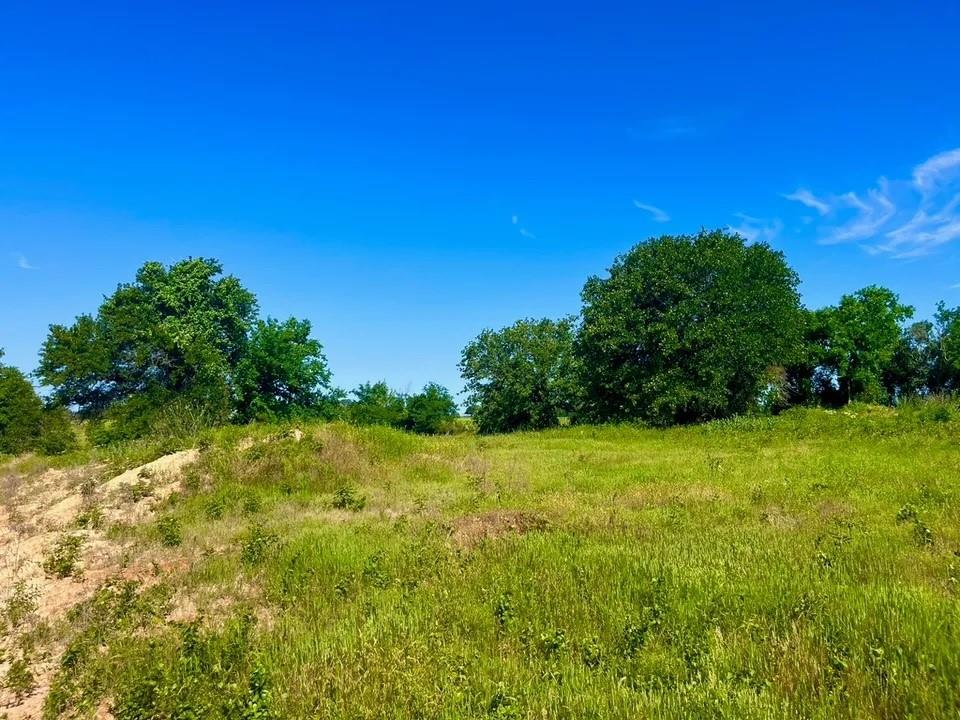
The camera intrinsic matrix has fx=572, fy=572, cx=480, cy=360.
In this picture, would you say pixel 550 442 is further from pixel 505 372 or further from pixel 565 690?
pixel 565 690

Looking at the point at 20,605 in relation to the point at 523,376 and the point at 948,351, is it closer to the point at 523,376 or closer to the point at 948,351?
the point at 523,376

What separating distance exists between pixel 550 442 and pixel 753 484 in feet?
57.7

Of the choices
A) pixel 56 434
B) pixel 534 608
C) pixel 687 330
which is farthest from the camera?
pixel 687 330

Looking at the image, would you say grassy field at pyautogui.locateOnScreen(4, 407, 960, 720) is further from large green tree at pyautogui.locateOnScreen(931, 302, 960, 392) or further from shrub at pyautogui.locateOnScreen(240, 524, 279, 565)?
large green tree at pyautogui.locateOnScreen(931, 302, 960, 392)

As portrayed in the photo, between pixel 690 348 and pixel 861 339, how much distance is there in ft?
91.1

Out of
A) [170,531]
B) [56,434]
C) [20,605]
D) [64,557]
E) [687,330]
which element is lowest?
[20,605]

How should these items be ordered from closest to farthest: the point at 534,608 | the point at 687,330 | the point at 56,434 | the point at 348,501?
1. the point at 534,608
2. the point at 348,501
3. the point at 56,434
4. the point at 687,330

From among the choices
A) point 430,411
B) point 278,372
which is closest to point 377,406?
point 430,411

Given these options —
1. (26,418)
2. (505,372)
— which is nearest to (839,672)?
(26,418)

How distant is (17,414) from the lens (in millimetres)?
36906

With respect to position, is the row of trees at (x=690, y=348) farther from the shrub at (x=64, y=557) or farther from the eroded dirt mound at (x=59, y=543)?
the shrub at (x=64, y=557)

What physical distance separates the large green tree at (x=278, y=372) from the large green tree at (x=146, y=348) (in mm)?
2161

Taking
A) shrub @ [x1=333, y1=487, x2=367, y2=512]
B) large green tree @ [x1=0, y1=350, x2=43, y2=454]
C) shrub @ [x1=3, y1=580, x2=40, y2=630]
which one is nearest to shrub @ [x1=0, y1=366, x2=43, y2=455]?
large green tree @ [x1=0, y1=350, x2=43, y2=454]

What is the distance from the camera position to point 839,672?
5195 mm
